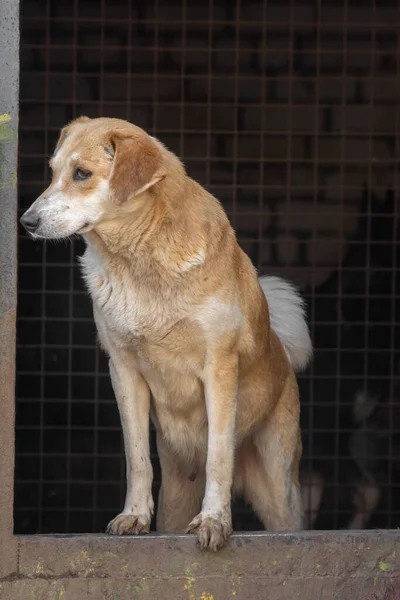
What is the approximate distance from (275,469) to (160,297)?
3.54 feet

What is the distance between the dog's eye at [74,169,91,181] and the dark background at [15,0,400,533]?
2872 mm

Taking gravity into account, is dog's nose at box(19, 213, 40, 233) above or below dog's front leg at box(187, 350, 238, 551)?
above

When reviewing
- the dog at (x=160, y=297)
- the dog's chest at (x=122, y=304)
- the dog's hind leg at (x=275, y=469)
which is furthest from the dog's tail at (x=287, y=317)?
the dog's chest at (x=122, y=304)

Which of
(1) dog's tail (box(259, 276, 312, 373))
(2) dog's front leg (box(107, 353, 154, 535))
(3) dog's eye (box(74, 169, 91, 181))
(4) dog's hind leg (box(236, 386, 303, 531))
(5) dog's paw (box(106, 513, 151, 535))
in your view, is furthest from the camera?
(1) dog's tail (box(259, 276, 312, 373))

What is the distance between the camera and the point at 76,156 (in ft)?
13.1

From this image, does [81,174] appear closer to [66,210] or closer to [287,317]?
[66,210]

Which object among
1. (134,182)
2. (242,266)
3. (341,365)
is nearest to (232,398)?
(242,266)

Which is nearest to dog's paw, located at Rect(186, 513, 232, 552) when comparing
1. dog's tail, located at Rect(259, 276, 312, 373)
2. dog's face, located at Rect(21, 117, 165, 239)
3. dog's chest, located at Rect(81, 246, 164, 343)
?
dog's chest, located at Rect(81, 246, 164, 343)

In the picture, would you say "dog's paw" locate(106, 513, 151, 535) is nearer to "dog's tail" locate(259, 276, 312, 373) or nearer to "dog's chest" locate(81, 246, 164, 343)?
"dog's chest" locate(81, 246, 164, 343)

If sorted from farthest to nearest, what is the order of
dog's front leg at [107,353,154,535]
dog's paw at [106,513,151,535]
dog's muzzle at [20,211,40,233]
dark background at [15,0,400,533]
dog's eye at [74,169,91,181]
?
1. dark background at [15,0,400,533]
2. dog's front leg at [107,353,154,535]
3. dog's paw at [106,513,151,535]
4. dog's eye at [74,169,91,181]
5. dog's muzzle at [20,211,40,233]

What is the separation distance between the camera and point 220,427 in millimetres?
4145

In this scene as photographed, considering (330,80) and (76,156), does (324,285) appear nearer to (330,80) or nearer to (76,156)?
(330,80)

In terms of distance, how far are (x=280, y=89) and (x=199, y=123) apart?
1.76 feet

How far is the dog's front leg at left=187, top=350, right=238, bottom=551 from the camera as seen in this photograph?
161 inches
